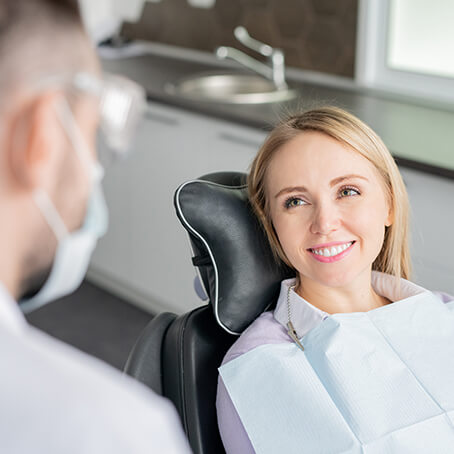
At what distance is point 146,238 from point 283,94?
2.61 ft

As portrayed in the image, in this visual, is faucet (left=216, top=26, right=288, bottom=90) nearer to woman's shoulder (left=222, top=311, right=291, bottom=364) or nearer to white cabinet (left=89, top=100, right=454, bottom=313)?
white cabinet (left=89, top=100, right=454, bottom=313)

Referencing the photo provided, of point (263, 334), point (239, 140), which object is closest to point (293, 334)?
point (263, 334)

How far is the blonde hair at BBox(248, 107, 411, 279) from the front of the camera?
136 centimetres

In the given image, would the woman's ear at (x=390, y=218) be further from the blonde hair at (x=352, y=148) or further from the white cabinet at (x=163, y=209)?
the white cabinet at (x=163, y=209)

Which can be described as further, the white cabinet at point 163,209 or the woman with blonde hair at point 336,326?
the white cabinet at point 163,209

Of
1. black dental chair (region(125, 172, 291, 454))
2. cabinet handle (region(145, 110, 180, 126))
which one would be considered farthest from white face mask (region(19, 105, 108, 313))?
cabinet handle (region(145, 110, 180, 126))

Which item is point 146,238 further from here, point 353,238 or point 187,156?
point 353,238

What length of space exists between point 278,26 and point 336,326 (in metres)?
1.98

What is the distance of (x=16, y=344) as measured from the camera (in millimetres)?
626

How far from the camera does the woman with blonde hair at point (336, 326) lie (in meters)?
1.22

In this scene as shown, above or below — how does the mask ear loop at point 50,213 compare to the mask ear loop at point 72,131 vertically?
below

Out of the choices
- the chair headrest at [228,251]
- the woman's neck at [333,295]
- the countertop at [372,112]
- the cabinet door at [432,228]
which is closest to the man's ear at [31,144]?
the chair headrest at [228,251]

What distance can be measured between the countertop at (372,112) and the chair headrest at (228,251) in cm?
56

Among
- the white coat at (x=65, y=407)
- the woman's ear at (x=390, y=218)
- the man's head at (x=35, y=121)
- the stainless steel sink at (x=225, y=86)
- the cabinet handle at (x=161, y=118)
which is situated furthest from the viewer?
the stainless steel sink at (x=225, y=86)
